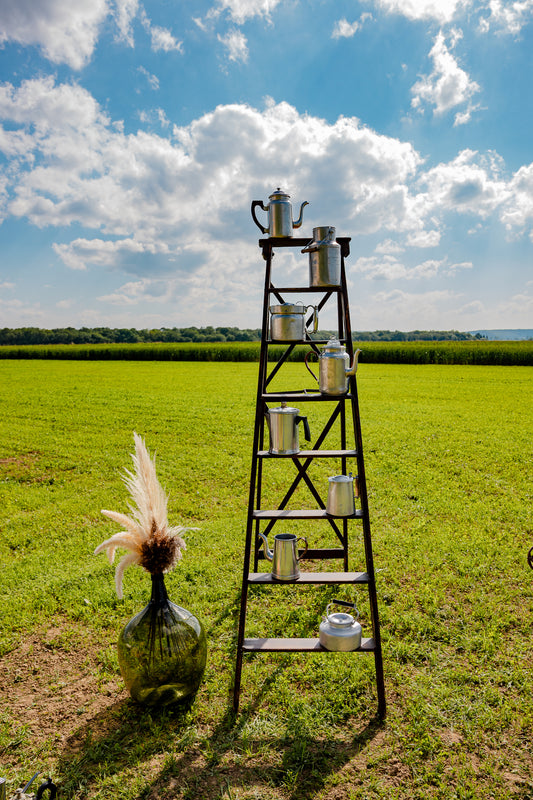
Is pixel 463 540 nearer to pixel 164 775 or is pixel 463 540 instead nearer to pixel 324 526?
pixel 324 526

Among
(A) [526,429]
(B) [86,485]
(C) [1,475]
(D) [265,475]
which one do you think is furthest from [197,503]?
(A) [526,429]

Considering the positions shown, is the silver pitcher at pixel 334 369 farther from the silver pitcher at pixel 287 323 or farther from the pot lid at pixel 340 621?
the pot lid at pixel 340 621

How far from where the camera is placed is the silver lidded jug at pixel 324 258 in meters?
3.05

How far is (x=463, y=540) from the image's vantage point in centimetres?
518

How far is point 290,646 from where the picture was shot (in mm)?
2912

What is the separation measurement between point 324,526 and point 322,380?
3058mm

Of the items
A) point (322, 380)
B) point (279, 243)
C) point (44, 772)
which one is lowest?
point (44, 772)

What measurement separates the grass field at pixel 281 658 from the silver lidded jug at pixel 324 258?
238cm

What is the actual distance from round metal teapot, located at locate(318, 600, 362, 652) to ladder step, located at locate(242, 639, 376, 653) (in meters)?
0.04

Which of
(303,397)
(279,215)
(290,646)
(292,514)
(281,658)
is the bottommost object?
(281,658)

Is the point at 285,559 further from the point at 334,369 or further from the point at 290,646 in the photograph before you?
the point at 334,369

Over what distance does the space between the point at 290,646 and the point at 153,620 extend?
804mm

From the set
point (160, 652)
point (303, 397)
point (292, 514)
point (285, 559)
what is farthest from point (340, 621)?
point (303, 397)

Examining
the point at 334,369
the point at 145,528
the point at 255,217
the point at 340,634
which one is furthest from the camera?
the point at 255,217
